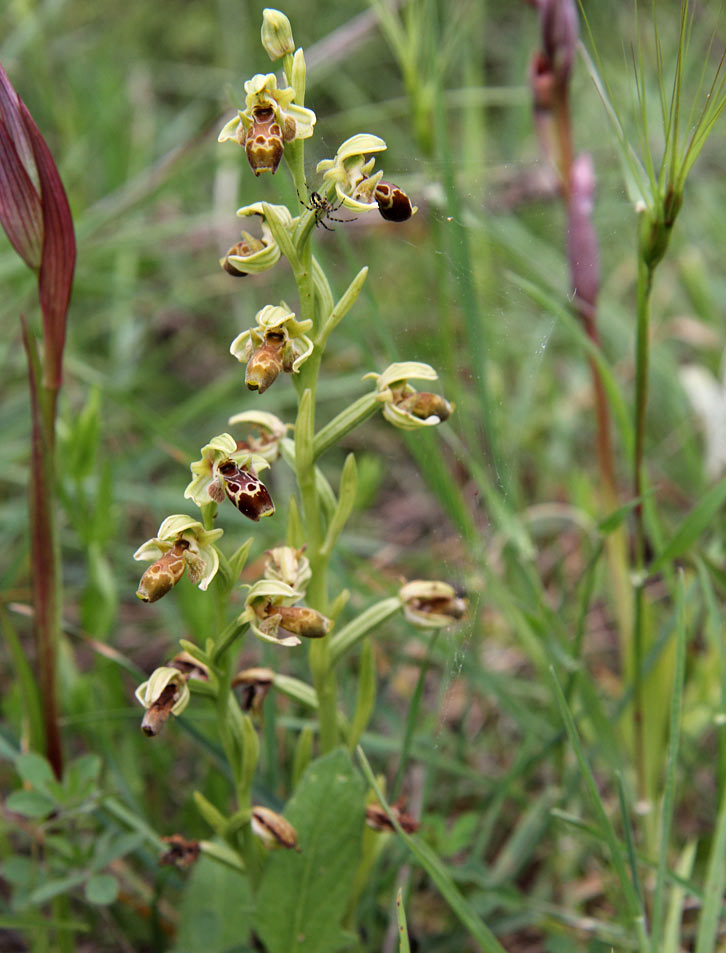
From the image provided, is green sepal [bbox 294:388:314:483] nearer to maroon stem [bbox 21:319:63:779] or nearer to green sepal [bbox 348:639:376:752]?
green sepal [bbox 348:639:376:752]

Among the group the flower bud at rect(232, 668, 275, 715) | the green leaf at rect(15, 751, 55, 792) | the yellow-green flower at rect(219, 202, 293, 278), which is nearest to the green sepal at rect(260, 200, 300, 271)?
the yellow-green flower at rect(219, 202, 293, 278)

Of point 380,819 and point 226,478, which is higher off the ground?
point 226,478

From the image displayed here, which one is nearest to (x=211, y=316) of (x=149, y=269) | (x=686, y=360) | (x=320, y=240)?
(x=149, y=269)

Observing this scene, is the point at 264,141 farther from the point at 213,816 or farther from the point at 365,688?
the point at 213,816

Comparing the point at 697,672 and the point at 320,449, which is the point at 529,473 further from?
the point at 320,449

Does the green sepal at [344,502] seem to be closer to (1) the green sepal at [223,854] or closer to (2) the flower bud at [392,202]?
(2) the flower bud at [392,202]

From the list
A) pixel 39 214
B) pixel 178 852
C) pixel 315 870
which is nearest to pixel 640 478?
pixel 315 870

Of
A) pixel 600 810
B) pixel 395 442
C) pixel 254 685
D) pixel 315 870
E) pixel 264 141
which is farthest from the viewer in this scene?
pixel 395 442
